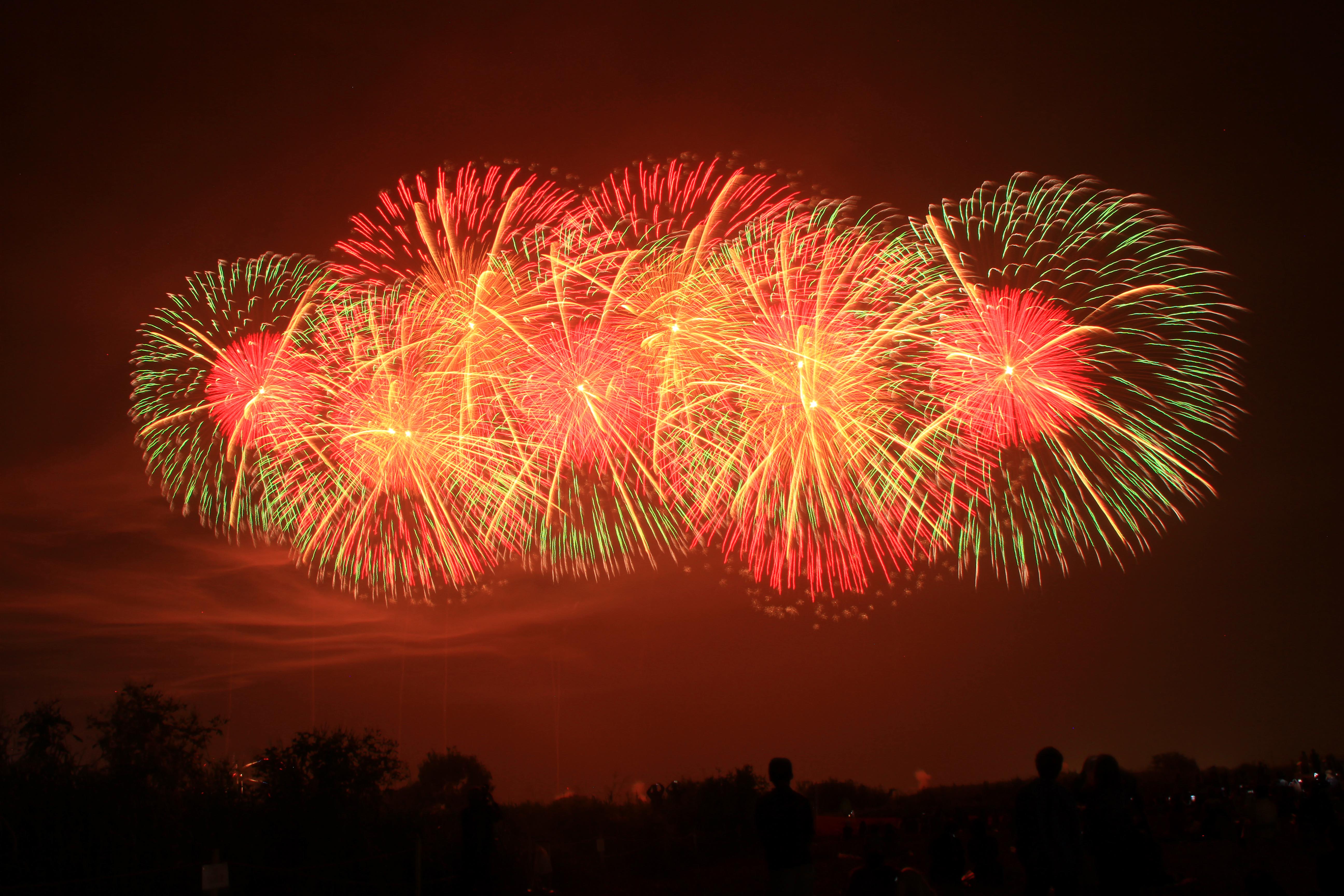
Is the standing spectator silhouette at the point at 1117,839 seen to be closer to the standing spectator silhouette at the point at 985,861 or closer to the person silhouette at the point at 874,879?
the person silhouette at the point at 874,879

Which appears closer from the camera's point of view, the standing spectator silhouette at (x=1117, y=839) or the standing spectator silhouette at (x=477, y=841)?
the standing spectator silhouette at (x=1117, y=839)

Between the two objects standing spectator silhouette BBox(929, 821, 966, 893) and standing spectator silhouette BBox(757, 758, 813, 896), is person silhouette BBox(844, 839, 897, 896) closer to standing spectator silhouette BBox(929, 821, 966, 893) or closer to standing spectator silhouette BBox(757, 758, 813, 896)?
standing spectator silhouette BBox(757, 758, 813, 896)

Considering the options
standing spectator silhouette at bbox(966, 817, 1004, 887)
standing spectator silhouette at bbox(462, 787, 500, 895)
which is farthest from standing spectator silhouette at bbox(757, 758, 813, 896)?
standing spectator silhouette at bbox(966, 817, 1004, 887)

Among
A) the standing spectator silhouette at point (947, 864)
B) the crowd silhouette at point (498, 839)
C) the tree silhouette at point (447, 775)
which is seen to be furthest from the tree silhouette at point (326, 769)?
the tree silhouette at point (447, 775)

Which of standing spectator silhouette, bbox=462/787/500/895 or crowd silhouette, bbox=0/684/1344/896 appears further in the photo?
standing spectator silhouette, bbox=462/787/500/895

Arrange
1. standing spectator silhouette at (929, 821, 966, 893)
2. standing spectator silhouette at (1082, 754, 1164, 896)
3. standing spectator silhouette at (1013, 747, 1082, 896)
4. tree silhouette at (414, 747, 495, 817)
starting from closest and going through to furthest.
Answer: standing spectator silhouette at (1013, 747, 1082, 896), standing spectator silhouette at (1082, 754, 1164, 896), standing spectator silhouette at (929, 821, 966, 893), tree silhouette at (414, 747, 495, 817)

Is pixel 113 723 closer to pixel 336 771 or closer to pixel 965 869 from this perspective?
pixel 336 771
